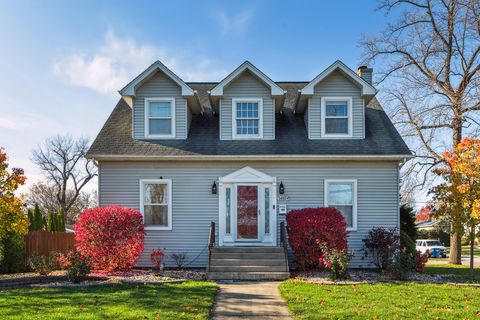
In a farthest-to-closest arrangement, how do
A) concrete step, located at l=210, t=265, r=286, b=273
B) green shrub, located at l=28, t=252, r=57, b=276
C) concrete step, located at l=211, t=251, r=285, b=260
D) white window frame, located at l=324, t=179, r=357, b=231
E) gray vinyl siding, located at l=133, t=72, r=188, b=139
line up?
1. gray vinyl siding, located at l=133, t=72, r=188, b=139
2. white window frame, located at l=324, t=179, r=357, b=231
3. concrete step, located at l=211, t=251, r=285, b=260
4. concrete step, located at l=210, t=265, r=286, b=273
5. green shrub, located at l=28, t=252, r=57, b=276

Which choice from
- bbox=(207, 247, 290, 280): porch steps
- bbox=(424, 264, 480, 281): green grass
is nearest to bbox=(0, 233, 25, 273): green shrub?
bbox=(207, 247, 290, 280): porch steps

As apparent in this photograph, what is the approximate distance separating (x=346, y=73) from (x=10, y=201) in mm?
11333

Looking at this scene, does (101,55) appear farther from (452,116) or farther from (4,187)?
(452,116)

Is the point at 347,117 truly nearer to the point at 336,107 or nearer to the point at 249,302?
the point at 336,107

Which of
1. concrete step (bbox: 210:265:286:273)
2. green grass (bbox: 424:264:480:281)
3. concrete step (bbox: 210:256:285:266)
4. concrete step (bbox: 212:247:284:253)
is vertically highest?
concrete step (bbox: 212:247:284:253)

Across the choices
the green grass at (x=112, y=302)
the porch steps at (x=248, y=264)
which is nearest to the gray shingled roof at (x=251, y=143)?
the porch steps at (x=248, y=264)

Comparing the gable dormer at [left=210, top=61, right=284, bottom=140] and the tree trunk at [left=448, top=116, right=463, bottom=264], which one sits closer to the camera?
the gable dormer at [left=210, top=61, right=284, bottom=140]

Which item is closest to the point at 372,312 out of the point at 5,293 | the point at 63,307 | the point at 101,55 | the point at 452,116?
the point at 63,307

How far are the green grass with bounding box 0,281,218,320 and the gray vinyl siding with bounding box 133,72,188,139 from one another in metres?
6.16

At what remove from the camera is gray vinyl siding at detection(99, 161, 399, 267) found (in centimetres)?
1399

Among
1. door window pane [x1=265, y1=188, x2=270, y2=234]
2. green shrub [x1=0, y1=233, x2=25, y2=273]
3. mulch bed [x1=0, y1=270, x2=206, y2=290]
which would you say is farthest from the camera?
door window pane [x1=265, y1=188, x2=270, y2=234]

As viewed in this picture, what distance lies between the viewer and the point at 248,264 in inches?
476

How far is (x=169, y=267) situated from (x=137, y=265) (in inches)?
43.0

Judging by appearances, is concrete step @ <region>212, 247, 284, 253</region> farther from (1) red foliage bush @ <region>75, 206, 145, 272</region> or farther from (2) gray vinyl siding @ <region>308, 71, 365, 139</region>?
(2) gray vinyl siding @ <region>308, 71, 365, 139</region>
